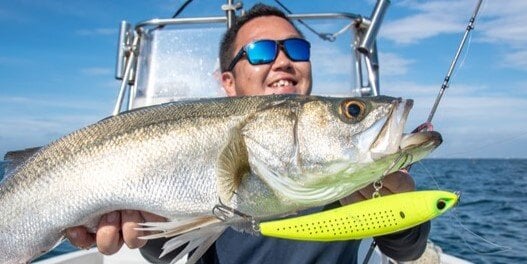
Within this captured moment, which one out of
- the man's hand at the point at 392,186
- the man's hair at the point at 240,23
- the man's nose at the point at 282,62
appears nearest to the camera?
the man's hand at the point at 392,186

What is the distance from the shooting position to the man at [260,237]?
2.53m

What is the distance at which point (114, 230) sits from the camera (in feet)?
8.30

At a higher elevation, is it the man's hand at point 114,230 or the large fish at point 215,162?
the large fish at point 215,162

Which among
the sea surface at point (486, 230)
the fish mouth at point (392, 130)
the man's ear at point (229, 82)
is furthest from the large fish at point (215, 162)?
the sea surface at point (486, 230)

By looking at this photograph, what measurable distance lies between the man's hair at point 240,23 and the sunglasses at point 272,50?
0.92ft

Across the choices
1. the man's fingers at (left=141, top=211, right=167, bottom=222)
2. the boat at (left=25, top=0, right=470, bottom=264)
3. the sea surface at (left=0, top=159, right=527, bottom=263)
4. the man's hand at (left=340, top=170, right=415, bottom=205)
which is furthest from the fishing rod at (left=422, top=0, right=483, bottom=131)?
the sea surface at (left=0, top=159, right=527, bottom=263)

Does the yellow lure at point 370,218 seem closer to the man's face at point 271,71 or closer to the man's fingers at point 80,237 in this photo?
the man's fingers at point 80,237

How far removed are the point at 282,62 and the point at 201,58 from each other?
2.45 m

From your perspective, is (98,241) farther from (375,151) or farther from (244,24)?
(244,24)

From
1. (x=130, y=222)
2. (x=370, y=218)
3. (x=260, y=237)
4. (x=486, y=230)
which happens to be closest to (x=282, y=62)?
(x=260, y=237)

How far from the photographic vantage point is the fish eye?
2107 mm

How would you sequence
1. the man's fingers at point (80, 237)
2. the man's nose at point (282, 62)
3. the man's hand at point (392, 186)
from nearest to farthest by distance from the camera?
the man's hand at point (392, 186) < the man's fingers at point (80, 237) < the man's nose at point (282, 62)

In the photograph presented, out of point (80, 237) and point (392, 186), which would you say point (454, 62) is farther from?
point (80, 237)

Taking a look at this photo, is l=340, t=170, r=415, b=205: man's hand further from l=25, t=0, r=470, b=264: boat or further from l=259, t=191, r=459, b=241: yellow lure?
l=25, t=0, r=470, b=264: boat
